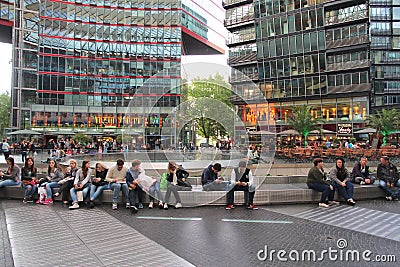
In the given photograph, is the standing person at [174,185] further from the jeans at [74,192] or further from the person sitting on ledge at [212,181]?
the jeans at [74,192]

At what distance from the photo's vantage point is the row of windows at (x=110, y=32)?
5738 centimetres

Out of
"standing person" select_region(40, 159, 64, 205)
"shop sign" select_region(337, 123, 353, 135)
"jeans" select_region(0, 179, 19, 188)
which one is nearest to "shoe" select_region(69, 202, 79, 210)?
"standing person" select_region(40, 159, 64, 205)

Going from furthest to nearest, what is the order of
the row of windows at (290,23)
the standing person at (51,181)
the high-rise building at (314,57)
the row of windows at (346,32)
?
1. the row of windows at (290,23)
2. the high-rise building at (314,57)
3. the row of windows at (346,32)
4. the standing person at (51,181)

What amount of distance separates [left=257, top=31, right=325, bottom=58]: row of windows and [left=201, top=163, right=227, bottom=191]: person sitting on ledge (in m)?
40.0

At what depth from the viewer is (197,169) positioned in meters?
15.9

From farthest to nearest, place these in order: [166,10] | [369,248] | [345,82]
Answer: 1. [166,10]
2. [345,82]
3. [369,248]

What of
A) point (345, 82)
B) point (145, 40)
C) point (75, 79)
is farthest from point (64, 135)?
point (345, 82)

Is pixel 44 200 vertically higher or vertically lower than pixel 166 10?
lower

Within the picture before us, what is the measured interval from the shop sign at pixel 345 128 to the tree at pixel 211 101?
113 feet

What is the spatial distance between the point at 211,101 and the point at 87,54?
53479mm

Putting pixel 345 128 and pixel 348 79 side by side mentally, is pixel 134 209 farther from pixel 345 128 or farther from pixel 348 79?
pixel 348 79

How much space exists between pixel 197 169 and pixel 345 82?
112 ft

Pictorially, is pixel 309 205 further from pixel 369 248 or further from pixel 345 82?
pixel 345 82

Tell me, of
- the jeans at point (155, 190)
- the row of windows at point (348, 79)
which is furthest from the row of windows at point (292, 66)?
the jeans at point (155, 190)
